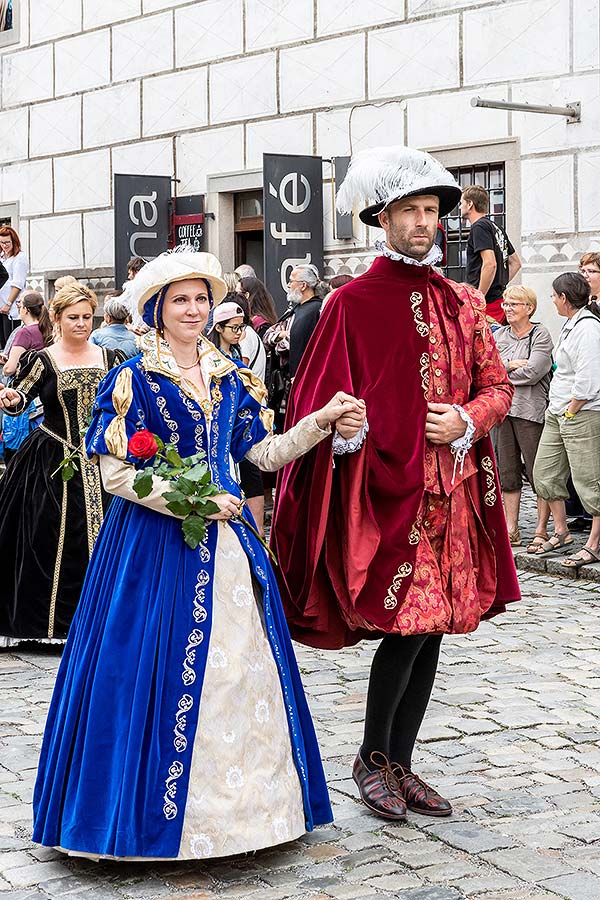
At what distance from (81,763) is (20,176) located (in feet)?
42.6

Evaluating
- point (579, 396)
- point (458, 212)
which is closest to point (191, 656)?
point (579, 396)

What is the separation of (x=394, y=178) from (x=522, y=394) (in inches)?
208

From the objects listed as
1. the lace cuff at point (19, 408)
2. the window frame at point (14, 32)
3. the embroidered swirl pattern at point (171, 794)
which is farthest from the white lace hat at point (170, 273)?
the window frame at point (14, 32)

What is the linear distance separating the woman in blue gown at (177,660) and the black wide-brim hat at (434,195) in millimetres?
492

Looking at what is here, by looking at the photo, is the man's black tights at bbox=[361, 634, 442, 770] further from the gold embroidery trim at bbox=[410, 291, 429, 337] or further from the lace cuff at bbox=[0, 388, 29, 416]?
the lace cuff at bbox=[0, 388, 29, 416]

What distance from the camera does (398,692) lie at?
166 inches

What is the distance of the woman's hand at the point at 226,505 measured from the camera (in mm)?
3932

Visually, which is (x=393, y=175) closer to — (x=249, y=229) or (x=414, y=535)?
(x=414, y=535)

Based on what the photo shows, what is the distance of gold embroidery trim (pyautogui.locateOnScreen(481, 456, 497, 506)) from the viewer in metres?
4.28

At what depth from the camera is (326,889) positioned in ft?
12.2

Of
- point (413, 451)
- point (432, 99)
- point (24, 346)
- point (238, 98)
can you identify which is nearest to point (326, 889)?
point (413, 451)

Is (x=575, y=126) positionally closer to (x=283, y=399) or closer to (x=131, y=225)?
(x=283, y=399)

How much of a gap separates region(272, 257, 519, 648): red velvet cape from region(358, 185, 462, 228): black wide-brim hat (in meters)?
0.14

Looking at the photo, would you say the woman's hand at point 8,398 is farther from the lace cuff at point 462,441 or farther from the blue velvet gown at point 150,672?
the lace cuff at point 462,441
